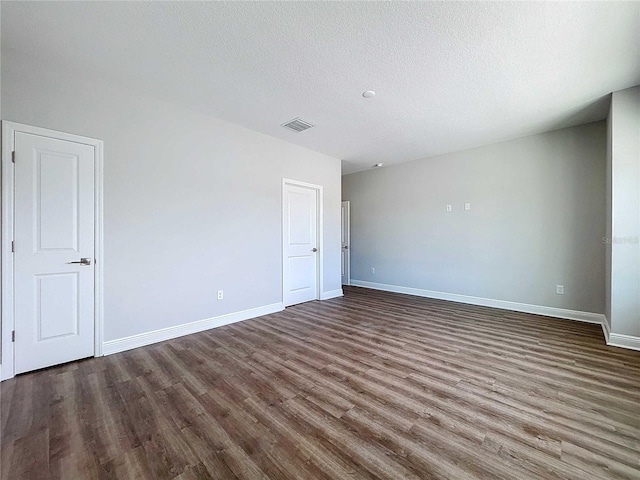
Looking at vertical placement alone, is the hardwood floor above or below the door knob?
below

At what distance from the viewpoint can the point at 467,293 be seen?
486 centimetres

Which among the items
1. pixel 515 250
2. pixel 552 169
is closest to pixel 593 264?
pixel 515 250

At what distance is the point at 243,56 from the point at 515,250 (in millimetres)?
4789

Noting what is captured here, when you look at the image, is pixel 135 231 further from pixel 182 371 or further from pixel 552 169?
pixel 552 169

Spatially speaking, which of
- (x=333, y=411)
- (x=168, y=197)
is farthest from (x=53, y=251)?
(x=333, y=411)

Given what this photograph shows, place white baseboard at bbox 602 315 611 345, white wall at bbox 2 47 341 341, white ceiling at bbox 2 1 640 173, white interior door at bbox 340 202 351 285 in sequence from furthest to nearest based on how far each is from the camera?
white interior door at bbox 340 202 351 285
white baseboard at bbox 602 315 611 345
white wall at bbox 2 47 341 341
white ceiling at bbox 2 1 640 173

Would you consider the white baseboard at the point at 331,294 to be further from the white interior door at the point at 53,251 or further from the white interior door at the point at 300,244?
the white interior door at the point at 53,251

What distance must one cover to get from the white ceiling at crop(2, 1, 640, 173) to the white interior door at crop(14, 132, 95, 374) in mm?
891

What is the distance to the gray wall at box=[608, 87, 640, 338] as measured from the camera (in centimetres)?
285

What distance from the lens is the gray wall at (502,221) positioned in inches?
149

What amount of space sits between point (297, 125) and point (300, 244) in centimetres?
204

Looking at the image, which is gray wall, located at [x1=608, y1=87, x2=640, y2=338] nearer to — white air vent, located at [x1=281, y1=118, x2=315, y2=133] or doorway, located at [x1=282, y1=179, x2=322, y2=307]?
white air vent, located at [x1=281, y1=118, x2=315, y2=133]

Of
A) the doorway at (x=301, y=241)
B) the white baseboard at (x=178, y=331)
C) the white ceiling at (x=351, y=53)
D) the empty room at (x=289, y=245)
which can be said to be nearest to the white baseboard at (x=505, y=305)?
the empty room at (x=289, y=245)

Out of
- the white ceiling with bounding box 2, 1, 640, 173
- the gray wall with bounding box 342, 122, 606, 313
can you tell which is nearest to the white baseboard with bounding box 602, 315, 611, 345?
the gray wall with bounding box 342, 122, 606, 313
